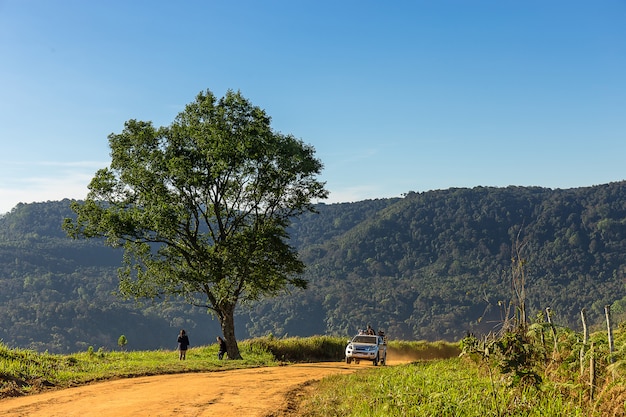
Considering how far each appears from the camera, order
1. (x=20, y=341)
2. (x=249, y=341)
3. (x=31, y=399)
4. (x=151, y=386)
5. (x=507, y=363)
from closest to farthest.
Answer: (x=507, y=363), (x=31, y=399), (x=151, y=386), (x=249, y=341), (x=20, y=341)

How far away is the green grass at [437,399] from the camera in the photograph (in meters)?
11.1

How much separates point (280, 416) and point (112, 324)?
475 feet

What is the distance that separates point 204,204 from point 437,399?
77.3ft

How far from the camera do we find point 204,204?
34.1 metres

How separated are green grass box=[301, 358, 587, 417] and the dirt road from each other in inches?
43.5

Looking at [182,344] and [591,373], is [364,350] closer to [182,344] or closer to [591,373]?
[182,344]

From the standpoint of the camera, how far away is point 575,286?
172 m

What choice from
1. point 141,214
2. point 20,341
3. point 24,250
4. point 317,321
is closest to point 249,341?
point 141,214

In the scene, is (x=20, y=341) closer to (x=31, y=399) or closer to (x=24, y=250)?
(x=24, y=250)

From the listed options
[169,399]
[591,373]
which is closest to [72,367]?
[169,399]

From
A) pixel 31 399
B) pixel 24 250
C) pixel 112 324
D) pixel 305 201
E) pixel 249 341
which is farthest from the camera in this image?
pixel 24 250

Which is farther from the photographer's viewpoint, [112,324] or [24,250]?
[24,250]

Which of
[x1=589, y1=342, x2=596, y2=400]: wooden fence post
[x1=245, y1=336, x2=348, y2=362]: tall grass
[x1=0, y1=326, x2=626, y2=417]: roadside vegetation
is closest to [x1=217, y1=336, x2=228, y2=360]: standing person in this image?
[x1=245, y1=336, x2=348, y2=362]: tall grass

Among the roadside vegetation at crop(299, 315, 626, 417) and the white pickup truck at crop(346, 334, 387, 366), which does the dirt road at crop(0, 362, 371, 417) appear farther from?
the white pickup truck at crop(346, 334, 387, 366)
